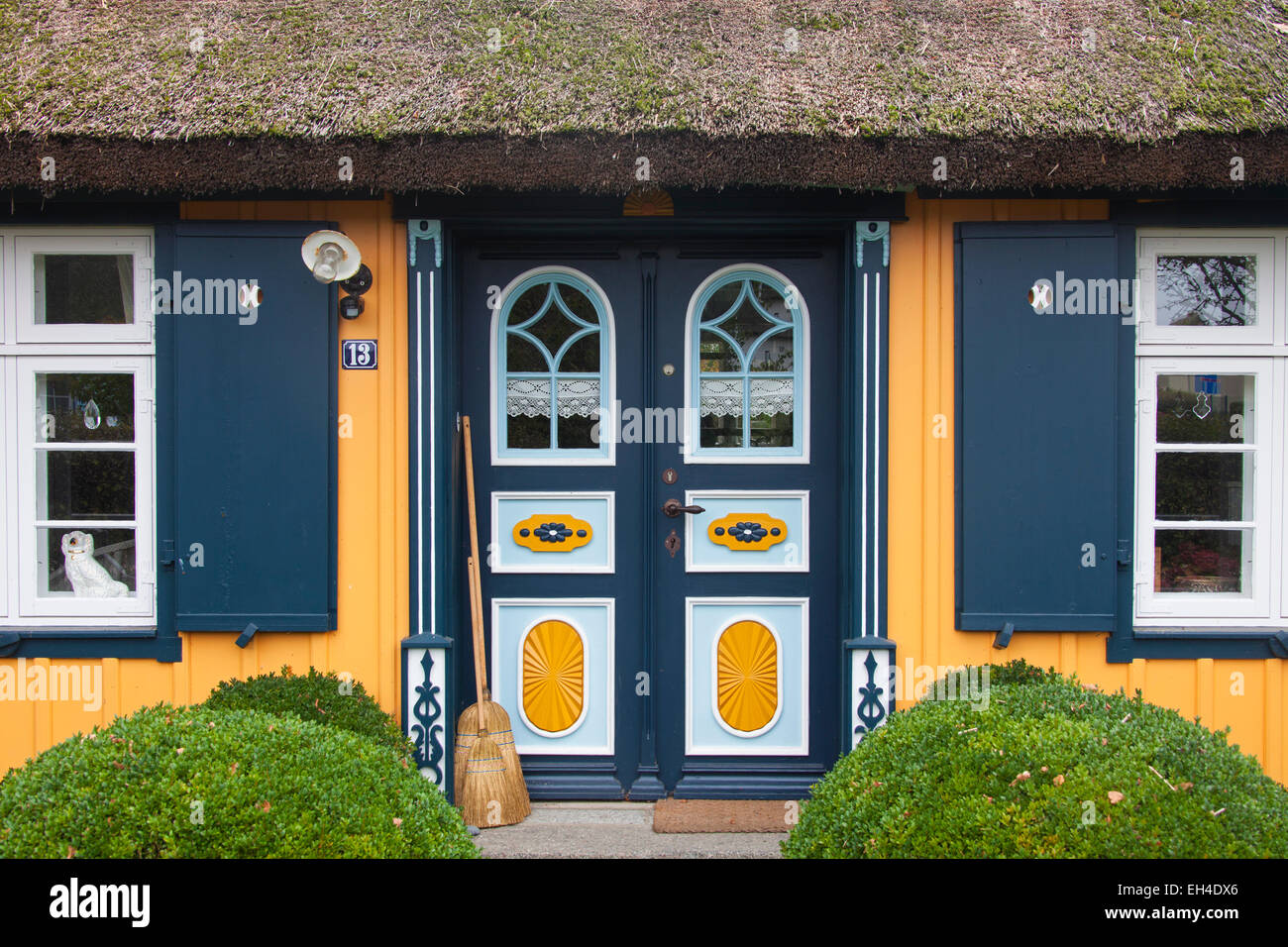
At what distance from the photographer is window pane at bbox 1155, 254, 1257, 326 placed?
407 cm

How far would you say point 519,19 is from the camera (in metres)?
4.01

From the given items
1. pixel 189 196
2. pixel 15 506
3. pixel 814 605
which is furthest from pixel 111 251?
pixel 814 605

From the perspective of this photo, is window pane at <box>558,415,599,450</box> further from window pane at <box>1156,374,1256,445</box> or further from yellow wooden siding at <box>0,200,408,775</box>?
window pane at <box>1156,374,1256,445</box>

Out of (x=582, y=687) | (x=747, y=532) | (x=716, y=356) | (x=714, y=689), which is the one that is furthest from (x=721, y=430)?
Result: (x=582, y=687)

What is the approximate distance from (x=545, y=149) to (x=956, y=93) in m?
1.65

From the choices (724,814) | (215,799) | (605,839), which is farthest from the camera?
(724,814)

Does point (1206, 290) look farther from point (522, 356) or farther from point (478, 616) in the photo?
point (478, 616)

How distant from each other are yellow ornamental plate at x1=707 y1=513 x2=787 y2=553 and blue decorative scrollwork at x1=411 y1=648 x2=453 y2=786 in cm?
140

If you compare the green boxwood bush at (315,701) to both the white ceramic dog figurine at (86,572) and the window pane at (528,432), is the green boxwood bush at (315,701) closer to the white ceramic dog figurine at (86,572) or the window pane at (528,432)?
the white ceramic dog figurine at (86,572)

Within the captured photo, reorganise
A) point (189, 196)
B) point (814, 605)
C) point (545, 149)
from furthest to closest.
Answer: point (814, 605)
point (189, 196)
point (545, 149)

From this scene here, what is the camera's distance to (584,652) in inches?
168

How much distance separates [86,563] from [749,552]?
2956mm

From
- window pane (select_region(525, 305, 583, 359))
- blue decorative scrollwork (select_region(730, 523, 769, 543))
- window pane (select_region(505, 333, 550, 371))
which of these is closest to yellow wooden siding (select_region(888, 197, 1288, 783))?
blue decorative scrollwork (select_region(730, 523, 769, 543))

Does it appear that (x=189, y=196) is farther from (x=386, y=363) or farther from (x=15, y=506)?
(x=15, y=506)
